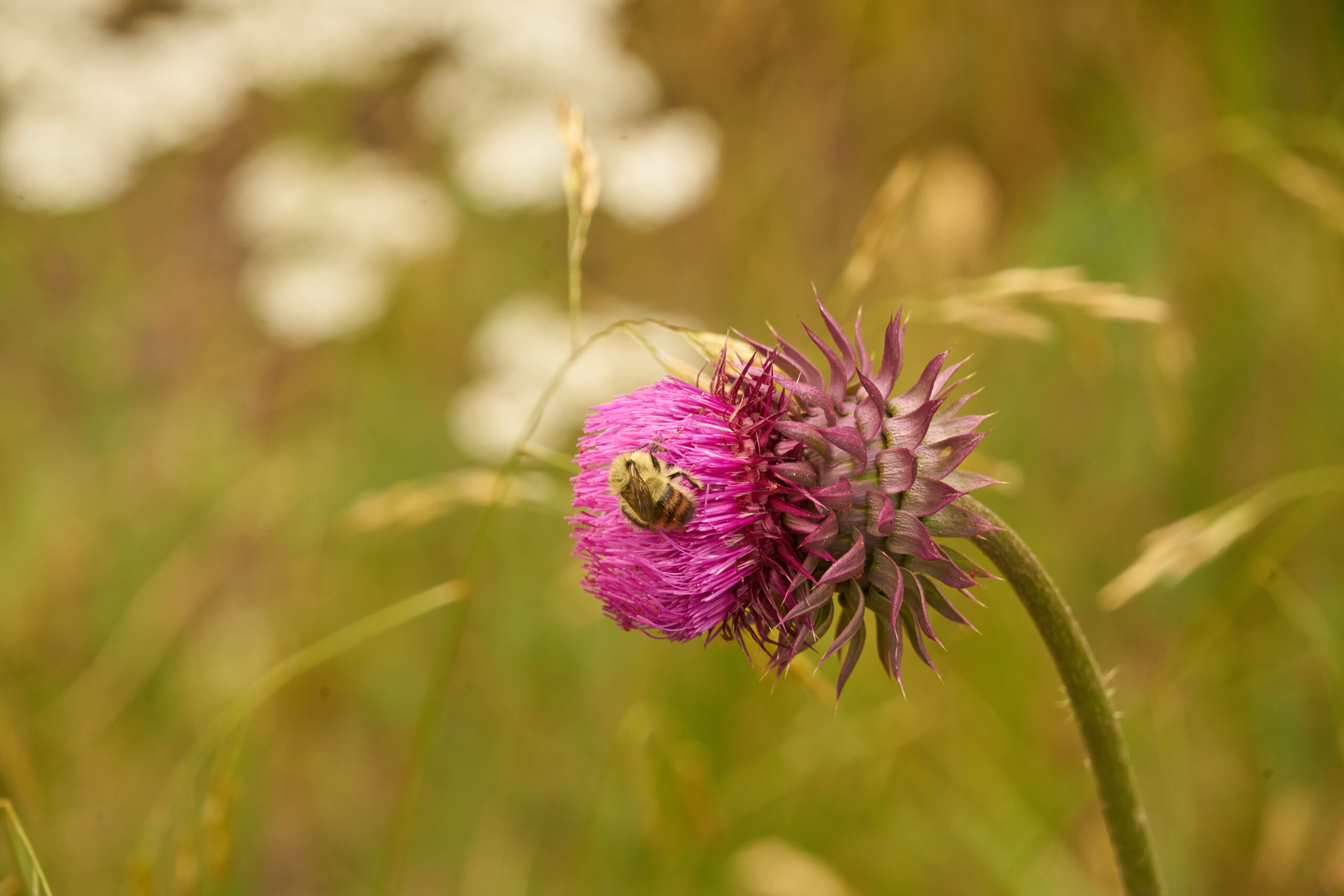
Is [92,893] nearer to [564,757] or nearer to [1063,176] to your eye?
[564,757]

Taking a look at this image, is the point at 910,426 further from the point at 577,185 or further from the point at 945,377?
the point at 577,185

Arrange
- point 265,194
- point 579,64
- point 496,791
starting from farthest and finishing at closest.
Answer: point 265,194
point 579,64
point 496,791

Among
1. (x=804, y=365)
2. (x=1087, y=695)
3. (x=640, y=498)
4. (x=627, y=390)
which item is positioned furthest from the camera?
(x=627, y=390)

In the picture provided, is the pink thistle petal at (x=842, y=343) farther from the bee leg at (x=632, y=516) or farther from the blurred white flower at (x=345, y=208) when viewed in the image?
the blurred white flower at (x=345, y=208)

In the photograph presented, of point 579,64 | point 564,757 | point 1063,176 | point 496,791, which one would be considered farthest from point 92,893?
point 1063,176

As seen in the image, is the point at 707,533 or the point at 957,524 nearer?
the point at 957,524

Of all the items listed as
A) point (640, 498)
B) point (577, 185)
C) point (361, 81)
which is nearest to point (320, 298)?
point (361, 81)
